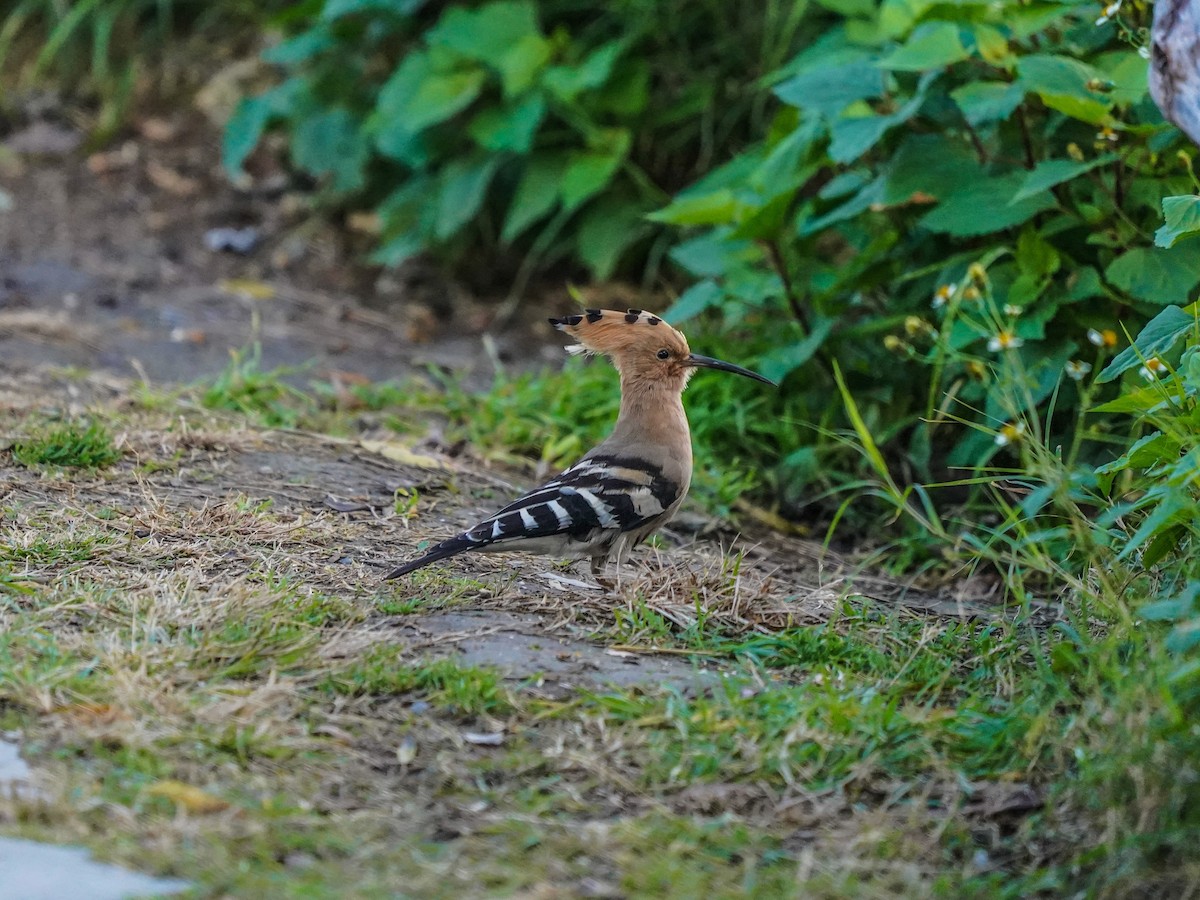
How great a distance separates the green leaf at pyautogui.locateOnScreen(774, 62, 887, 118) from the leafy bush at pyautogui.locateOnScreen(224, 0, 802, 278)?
168 centimetres

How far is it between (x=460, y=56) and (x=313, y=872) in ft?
16.2

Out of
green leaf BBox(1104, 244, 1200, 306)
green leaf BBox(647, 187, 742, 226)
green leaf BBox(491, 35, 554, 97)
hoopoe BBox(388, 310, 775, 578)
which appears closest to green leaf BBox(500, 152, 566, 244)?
green leaf BBox(491, 35, 554, 97)

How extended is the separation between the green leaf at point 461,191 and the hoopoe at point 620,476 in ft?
8.23

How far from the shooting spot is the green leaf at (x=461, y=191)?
654 centimetres

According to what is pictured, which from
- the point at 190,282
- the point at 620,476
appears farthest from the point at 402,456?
the point at 190,282

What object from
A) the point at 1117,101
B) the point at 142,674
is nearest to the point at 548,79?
the point at 1117,101

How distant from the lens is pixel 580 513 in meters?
3.63

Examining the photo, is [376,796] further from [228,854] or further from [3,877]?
[3,877]

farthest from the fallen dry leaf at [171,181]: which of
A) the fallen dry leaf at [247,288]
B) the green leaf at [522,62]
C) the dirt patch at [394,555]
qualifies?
the dirt patch at [394,555]

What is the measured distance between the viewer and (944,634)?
338cm

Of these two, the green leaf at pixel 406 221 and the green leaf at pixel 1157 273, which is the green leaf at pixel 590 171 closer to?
the green leaf at pixel 406 221

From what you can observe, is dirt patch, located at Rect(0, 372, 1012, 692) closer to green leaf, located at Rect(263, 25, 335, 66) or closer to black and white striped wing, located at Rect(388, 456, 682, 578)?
black and white striped wing, located at Rect(388, 456, 682, 578)

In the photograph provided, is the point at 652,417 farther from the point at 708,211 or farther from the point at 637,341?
the point at 708,211

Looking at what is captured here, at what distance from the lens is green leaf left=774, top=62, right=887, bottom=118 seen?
4.50m
